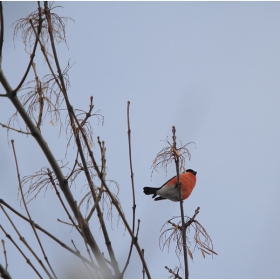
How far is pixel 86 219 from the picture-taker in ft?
6.31

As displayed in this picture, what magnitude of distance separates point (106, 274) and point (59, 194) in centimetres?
42

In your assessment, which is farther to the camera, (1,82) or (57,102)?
(57,102)

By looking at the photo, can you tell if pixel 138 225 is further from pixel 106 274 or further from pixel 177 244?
pixel 177 244

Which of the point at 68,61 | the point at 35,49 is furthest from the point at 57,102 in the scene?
the point at 35,49

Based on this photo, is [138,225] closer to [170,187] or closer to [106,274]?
[106,274]

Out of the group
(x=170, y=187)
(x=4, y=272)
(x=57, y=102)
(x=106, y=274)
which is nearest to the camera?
(x=4, y=272)

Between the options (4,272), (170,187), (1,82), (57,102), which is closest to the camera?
(4,272)

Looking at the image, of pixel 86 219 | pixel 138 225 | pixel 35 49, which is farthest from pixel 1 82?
pixel 138 225

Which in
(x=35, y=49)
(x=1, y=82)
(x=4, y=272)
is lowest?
(x=4, y=272)

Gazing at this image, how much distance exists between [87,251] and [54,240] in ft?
0.45

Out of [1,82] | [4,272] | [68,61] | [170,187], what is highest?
[170,187]

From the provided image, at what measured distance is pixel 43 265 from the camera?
1747 millimetres

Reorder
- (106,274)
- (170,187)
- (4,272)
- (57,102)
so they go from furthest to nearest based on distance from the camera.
→ 1. (170,187)
2. (57,102)
3. (106,274)
4. (4,272)

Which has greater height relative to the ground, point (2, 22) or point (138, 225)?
point (2, 22)
